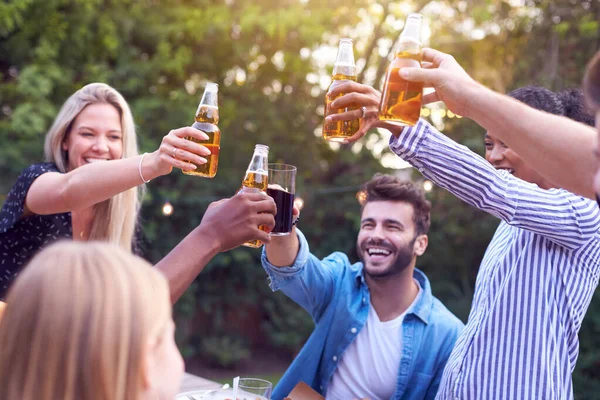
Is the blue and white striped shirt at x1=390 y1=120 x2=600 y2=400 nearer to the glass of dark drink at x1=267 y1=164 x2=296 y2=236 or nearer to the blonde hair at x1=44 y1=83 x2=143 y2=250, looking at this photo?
the glass of dark drink at x1=267 y1=164 x2=296 y2=236

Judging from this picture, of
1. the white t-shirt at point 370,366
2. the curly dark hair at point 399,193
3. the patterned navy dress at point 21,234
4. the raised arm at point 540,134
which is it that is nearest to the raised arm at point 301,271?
the white t-shirt at point 370,366

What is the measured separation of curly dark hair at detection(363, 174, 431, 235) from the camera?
10.9 ft

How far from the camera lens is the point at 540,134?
1567 mm

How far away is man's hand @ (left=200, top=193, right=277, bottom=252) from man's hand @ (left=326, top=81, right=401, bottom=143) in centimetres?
35

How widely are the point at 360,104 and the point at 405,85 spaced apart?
0.23m

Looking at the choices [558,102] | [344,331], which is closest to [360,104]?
[558,102]

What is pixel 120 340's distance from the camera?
3.48 ft

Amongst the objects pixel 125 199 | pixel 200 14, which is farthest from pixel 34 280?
pixel 200 14

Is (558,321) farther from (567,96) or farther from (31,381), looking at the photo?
(31,381)

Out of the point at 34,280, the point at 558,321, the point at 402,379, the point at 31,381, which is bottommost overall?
the point at 402,379

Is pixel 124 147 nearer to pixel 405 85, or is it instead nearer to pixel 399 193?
pixel 399 193

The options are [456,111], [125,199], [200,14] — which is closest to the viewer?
[456,111]

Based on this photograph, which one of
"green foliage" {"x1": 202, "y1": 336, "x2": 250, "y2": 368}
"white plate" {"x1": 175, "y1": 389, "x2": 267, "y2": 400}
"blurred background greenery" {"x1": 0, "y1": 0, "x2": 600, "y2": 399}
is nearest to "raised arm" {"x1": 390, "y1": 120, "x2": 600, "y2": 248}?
"white plate" {"x1": 175, "y1": 389, "x2": 267, "y2": 400}

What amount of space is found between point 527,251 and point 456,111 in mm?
624
